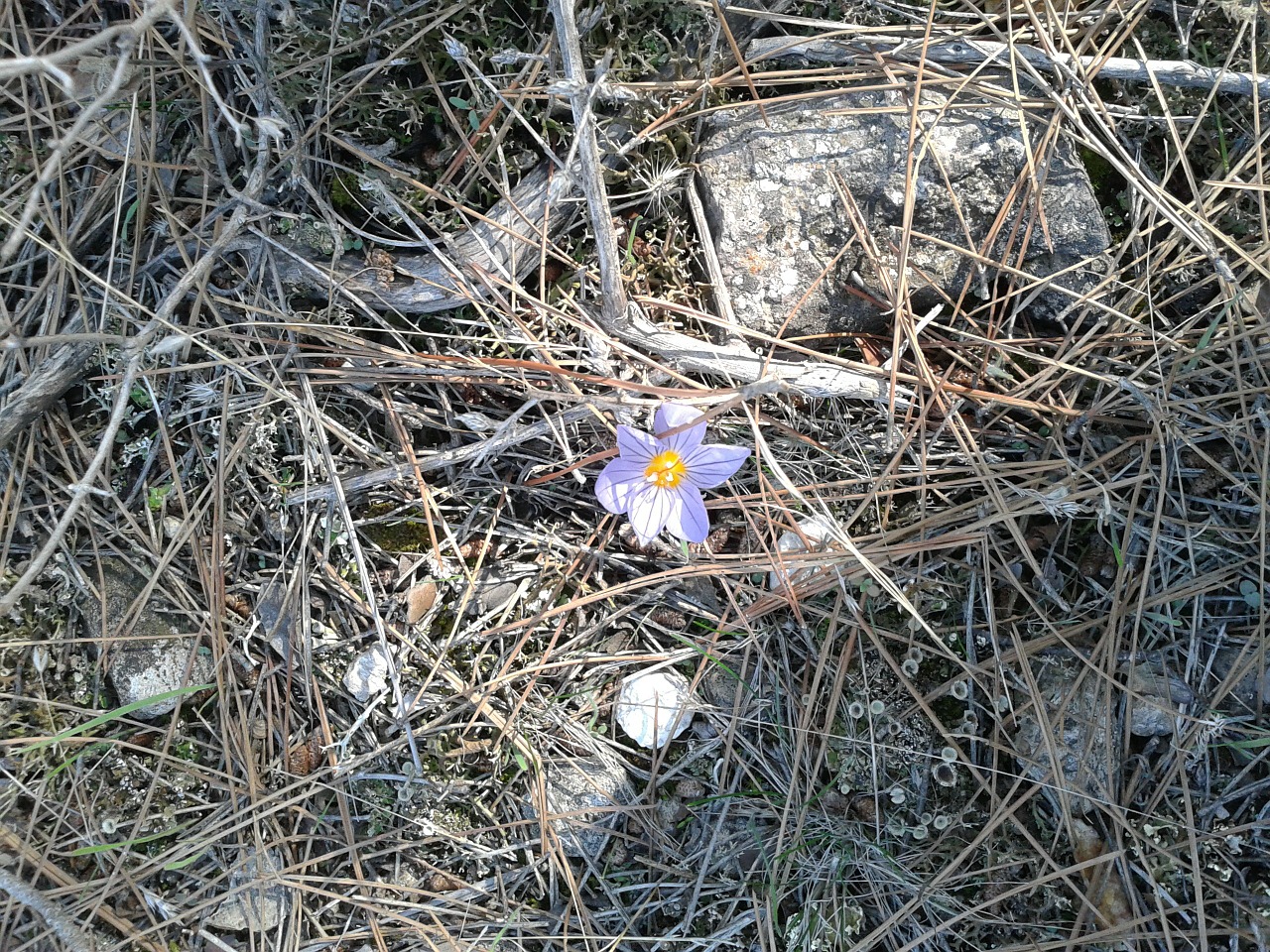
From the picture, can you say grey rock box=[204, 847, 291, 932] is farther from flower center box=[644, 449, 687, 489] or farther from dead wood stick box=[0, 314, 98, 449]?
flower center box=[644, 449, 687, 489]

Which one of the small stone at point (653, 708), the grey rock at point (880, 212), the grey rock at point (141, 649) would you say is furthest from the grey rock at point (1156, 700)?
the grey rock at point (141, 649)

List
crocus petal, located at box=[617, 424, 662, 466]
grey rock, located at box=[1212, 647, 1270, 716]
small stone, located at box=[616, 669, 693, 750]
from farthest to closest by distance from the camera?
small stone, located at box=[616, 669, 693, 750]
grey rock, located at box=[1212, 647, 1270, 716]
crocus petal, located at box=[617, 424, 662, 466]

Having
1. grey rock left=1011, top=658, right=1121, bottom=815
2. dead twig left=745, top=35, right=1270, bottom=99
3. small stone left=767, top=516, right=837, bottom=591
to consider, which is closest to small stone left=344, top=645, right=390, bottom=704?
small stone left=767, top=516, right=837, bottom=591

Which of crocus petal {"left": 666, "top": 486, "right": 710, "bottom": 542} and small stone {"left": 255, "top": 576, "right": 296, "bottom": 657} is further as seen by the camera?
small stone {"left": 255, "top": 576, "right": 296, "bottom": 657}

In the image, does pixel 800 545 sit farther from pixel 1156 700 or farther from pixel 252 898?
pixel 252 898

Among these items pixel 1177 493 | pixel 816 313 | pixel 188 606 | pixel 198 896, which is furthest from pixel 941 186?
pixel 198 896

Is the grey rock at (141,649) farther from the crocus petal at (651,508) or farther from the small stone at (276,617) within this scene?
the crocus petal at (651,508)

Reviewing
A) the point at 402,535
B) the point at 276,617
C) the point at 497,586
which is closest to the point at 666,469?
the point at 497,586
